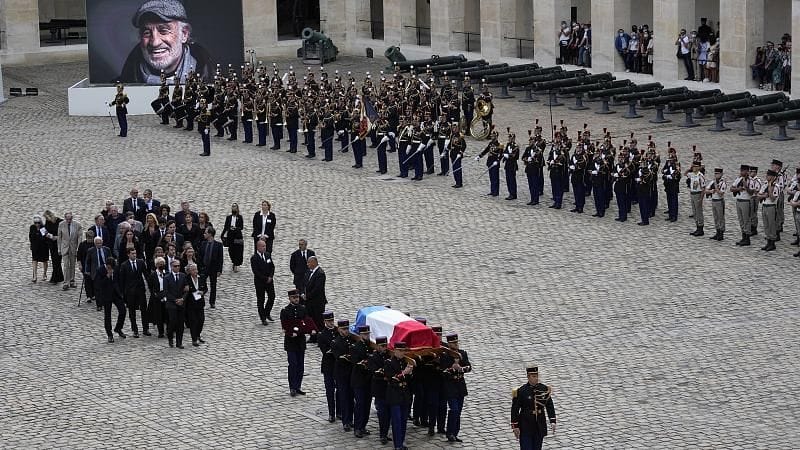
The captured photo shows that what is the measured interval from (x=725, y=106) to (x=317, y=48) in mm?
16743

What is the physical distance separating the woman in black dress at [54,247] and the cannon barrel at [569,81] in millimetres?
17981

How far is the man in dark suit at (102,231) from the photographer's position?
81.9 ft

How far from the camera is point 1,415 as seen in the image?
63.6ft

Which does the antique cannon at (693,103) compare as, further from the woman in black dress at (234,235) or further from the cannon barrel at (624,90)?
the woman in black dress at (234,235)

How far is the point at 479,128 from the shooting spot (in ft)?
125

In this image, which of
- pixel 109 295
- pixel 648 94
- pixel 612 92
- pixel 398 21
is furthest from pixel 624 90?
pixel 109 295

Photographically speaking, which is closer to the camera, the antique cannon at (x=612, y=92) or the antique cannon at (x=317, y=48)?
the antique cannon at (x=612, y=92)

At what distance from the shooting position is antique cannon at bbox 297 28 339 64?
51.2 m

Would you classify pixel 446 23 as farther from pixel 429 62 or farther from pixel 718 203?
pixel 718 203

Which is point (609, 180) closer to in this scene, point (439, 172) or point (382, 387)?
point (439, 172)

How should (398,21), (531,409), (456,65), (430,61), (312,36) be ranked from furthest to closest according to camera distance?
(398,21), (312,36), (430,61), (456,65), (531,409)

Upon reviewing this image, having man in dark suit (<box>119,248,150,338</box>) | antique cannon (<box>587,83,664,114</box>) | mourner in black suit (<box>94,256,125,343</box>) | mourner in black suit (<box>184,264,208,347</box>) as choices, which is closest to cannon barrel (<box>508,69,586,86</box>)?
antique cannon (<box>587,83,664,114</box>)

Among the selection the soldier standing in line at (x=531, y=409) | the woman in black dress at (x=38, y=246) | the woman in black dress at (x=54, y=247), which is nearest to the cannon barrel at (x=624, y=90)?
the woman in black dress at (x=54, y=247)

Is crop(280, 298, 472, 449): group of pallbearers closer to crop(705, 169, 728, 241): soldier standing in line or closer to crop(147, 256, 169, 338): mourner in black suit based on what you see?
crop(147, 256, 169, 338): mourner in black suit
